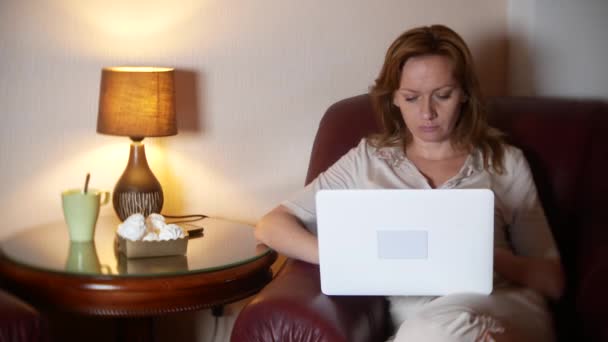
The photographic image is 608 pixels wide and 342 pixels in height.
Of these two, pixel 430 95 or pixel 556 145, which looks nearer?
pixel 430 95

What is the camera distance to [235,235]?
2.21 metres

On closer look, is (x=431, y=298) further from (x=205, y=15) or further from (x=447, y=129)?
(x=205, y=15)

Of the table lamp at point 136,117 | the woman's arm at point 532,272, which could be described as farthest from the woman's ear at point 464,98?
the table lamp at point 136,117

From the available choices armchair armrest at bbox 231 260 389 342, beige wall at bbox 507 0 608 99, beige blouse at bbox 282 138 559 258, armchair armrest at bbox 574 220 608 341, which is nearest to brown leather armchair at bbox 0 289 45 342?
armchair armrest at bbox 231 260 389 342

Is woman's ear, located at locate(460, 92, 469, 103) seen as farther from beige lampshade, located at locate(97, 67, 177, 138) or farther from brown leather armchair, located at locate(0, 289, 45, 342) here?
brown leather armchair, located at locate(0, 289, 45, 342)

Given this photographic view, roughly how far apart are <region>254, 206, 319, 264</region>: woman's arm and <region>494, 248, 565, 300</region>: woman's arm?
38cm

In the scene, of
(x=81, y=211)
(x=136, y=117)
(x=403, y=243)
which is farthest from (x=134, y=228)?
(x=403, y=243)

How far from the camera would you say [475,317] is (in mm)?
1515

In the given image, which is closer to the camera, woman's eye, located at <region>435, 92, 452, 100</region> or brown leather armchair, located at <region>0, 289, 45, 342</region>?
brown leather armchair, located at <region>0, 289, 45, 342</region>

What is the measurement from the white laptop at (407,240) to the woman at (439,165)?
0.18 meters

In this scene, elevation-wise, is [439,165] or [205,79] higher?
[205,79]

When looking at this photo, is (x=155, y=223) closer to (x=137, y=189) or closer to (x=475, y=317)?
(x=137, y=189)

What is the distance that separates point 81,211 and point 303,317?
70cm

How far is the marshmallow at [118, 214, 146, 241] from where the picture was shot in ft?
6.42
